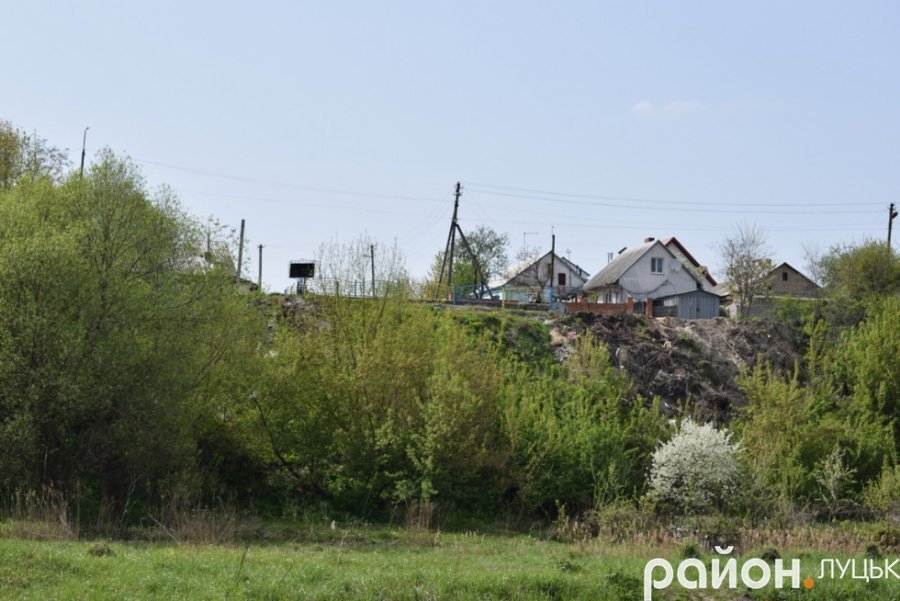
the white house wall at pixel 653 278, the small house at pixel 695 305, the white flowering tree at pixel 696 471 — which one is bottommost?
the white flowering tree at pixel 696 471

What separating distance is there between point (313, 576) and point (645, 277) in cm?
5481

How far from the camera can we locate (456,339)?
25750 millimetres

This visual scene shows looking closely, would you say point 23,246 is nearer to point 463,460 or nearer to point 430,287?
point 463,460

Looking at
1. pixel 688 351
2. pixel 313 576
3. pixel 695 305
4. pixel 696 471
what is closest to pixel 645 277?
pixel 695 305

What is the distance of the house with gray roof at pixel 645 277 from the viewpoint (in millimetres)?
64688

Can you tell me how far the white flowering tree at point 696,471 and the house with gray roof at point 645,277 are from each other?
41.0 meters

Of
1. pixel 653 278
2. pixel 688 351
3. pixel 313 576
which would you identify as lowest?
pixel 313 576

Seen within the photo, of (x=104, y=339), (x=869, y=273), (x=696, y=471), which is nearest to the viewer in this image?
(x=104, y=339)

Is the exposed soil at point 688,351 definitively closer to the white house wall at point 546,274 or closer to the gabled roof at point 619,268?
the gabled roof at point 619,268

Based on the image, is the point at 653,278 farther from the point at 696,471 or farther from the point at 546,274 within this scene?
the point at 696,471

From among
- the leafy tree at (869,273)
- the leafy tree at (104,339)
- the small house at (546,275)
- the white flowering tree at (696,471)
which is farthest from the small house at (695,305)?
the leafy tree at (104,339)

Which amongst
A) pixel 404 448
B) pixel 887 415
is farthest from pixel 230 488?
pixel 887 415

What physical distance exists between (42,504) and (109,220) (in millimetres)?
6587

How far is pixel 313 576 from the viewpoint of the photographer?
509 inches
